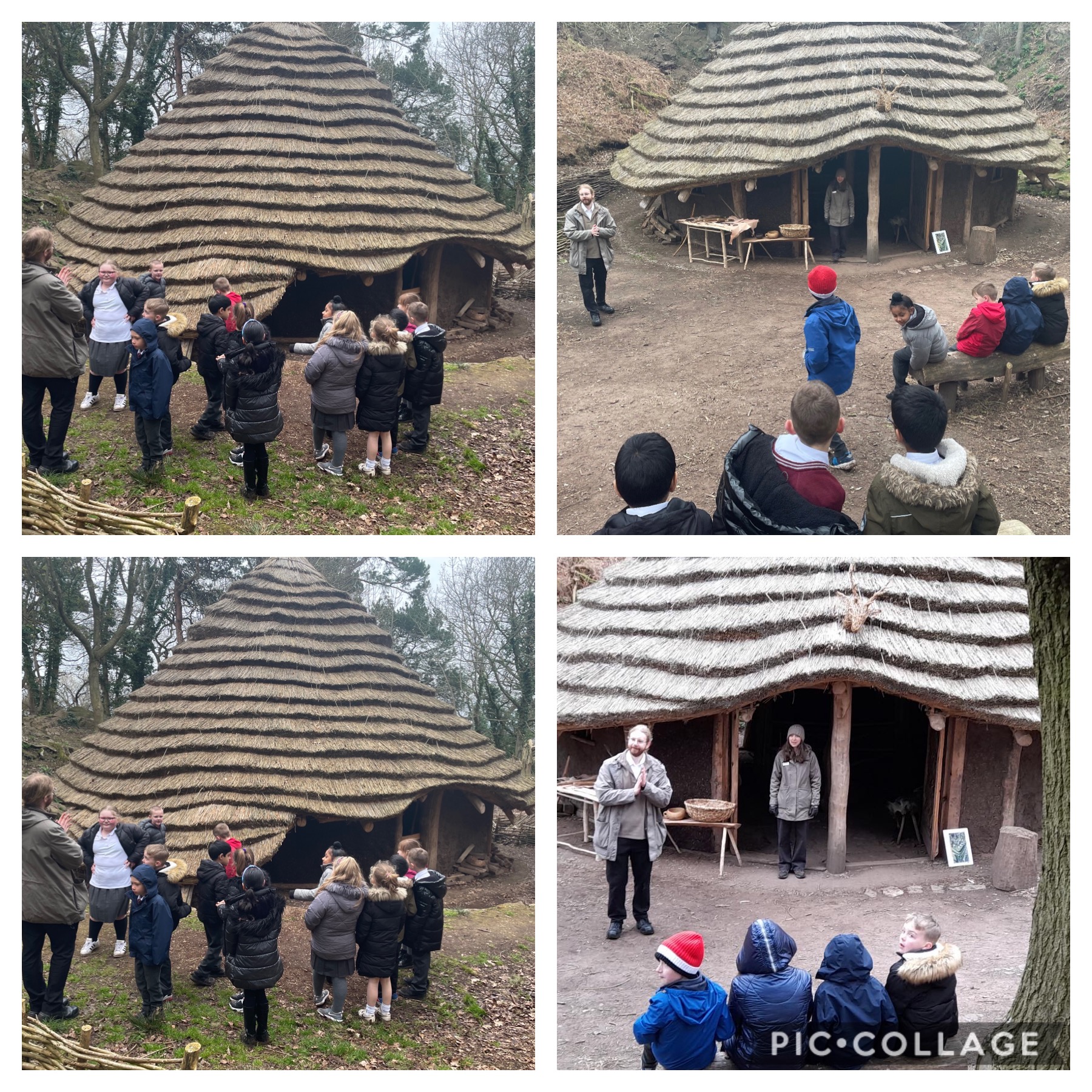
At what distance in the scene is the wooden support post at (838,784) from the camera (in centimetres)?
926

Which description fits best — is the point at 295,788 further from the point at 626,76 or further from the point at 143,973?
the point at 626,76

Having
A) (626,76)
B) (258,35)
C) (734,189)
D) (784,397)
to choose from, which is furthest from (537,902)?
(626,76)

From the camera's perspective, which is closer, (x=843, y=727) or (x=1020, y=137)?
(x=843, y=727)

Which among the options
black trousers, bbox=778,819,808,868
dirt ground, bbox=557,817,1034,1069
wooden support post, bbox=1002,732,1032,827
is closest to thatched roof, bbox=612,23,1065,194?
wooden support post, bbox=1002,732,1032,827

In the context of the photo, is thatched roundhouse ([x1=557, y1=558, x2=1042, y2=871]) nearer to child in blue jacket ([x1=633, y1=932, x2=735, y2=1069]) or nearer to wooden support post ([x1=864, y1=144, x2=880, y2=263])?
child in blue jacket ([x1=633, y1=932, x2=735, y2=1069])

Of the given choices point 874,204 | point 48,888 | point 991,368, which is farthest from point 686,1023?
point 874,204

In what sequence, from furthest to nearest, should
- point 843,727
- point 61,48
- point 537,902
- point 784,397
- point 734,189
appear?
1. point 734,189
2. point 61,48
3. point 784,397
4. point 843,727
5. point 537,902

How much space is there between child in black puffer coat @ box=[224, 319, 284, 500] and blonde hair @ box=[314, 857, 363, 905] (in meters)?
3.08

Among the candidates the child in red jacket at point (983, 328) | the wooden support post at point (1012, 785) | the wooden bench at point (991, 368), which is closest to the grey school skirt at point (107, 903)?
the wooden support post at point (1012, 785)

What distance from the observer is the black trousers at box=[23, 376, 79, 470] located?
8867mm

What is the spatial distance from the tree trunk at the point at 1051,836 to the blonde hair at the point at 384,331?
4776mm

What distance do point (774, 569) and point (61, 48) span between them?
8.35 metres

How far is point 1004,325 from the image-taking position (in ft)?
32.3

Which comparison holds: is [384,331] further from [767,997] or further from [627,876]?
[767,997]
